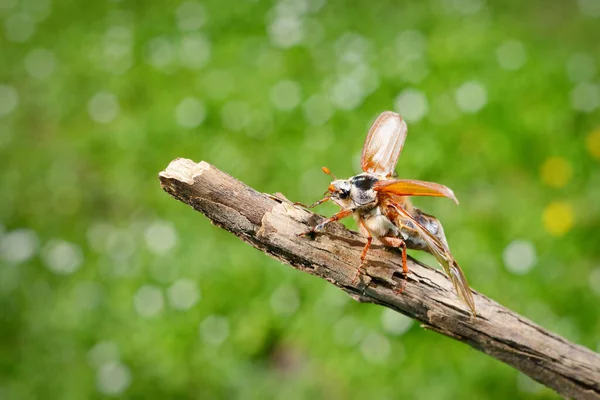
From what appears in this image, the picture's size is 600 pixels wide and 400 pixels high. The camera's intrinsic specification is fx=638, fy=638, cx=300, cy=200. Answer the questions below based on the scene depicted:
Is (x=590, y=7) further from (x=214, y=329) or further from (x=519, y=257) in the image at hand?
(x=214, y=329)

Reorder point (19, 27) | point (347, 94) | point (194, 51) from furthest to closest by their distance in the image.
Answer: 1. point (19, 27)
2. point (194, 51)
3. point (347, 94)

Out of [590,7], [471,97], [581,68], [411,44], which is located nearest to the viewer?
[471,97]

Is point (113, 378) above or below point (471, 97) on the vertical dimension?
below

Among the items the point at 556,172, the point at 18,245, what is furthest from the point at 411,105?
the point at 18,245

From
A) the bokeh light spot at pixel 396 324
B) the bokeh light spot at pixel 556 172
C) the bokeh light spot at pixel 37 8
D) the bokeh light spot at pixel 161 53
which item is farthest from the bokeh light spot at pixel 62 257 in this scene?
the bokeh light spot at pixel 37 8

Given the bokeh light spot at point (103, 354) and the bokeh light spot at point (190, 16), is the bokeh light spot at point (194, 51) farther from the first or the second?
the bokeh light spot at point (103, 354)

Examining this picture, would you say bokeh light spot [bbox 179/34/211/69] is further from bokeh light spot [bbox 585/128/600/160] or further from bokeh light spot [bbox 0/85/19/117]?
bokeh light spot [bbox 585/128/600/160]
